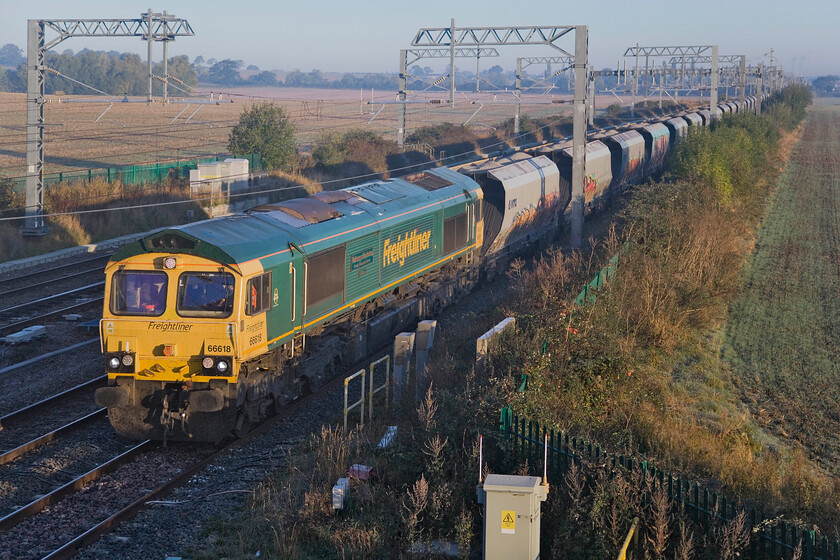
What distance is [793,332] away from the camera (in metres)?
20.3

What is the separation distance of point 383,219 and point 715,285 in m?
9.64

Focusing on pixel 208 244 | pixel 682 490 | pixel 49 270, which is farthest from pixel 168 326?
pixel 49 270

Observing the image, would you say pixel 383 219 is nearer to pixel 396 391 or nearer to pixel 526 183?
pixel 396 391

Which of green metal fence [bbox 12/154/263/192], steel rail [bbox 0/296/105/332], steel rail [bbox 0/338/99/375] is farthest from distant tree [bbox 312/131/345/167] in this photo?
steel rail [bbox 0/338/99/375]

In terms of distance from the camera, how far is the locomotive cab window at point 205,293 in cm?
1248

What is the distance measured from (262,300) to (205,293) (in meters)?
0.89

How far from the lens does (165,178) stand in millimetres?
37406

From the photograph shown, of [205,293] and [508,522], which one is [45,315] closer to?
[205,293]

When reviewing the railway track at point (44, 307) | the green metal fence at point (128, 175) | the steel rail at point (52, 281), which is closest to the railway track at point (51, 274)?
the steel rail at point (52, 281)

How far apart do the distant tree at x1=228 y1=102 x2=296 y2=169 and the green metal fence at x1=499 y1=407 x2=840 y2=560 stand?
37.5 metres

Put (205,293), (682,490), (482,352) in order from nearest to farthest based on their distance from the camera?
1. (682,490)
2. (205,293)
3. (482,352)

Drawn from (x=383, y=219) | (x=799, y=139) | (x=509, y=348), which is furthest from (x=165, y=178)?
(x=799, y=139)

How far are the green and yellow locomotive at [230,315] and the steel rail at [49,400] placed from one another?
233 cm

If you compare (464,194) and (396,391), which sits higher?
(464,194)
